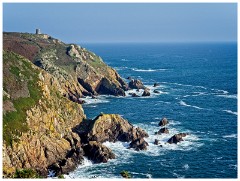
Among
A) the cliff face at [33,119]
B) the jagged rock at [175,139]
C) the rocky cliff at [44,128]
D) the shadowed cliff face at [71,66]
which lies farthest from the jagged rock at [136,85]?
the jagged rock at [175,139]

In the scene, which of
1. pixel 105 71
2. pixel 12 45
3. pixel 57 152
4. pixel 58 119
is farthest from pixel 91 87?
pixel 57 152

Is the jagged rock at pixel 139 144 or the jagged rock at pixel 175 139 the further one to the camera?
the jagged rock at pixel 175 139

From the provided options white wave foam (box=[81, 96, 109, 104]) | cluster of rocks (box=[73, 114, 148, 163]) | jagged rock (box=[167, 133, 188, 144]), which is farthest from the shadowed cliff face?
jagged rock (box=[167, 133, 188, 144])

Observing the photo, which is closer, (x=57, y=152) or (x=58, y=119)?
(x=57, y=152)

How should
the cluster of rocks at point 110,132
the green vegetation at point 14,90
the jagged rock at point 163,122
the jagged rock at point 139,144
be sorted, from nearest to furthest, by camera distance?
the green vegetation at point 14,90, the jagged rock at point 139,144, the cluster of rocks at point 110,132, the jagged rock at point 163,122

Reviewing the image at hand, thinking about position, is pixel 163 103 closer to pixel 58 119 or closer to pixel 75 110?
pixel 75 110

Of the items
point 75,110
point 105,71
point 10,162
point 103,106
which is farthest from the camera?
point 105,71

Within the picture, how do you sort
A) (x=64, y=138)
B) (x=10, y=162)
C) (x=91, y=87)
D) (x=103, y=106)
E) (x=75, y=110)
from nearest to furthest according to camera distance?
(x=10, y=162), (x=64, y=138), (x=75, y=110), (x=103, y=106), (x=91, y=87)

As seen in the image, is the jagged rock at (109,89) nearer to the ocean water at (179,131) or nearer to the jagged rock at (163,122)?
the ocean water at (179,131)
